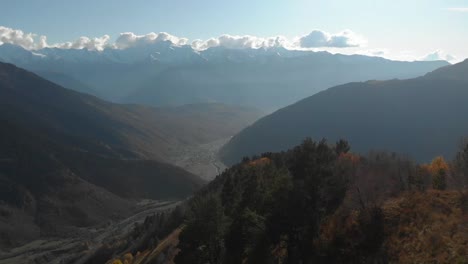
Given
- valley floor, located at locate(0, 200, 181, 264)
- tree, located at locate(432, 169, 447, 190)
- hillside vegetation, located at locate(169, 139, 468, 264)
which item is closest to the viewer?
hillside vegetation, located at locate(169, 139, 468, 264)

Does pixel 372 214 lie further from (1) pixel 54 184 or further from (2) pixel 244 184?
(1) pixel 54 184

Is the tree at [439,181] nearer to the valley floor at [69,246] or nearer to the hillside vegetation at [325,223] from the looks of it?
the hillside vegetation at [325,223]

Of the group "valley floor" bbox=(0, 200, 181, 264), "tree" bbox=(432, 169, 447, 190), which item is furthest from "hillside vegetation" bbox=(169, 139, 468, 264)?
"valley floor" bbox=(0, 200, 181, 264)

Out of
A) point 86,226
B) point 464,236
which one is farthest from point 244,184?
point 86,226

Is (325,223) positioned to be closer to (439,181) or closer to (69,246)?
(439,181)

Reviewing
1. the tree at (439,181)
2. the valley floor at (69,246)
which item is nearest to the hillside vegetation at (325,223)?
the tree at (439,181)

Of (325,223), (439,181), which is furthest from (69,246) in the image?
(325,223)

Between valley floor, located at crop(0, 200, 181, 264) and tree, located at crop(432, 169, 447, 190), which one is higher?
tree, located at crop(432, 169, 447, 190)

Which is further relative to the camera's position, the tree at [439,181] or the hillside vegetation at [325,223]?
the tree at [439,181]

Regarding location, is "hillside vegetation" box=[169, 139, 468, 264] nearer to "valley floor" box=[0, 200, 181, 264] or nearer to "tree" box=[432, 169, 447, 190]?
"tree" box=[432, 169, 447, 190]
